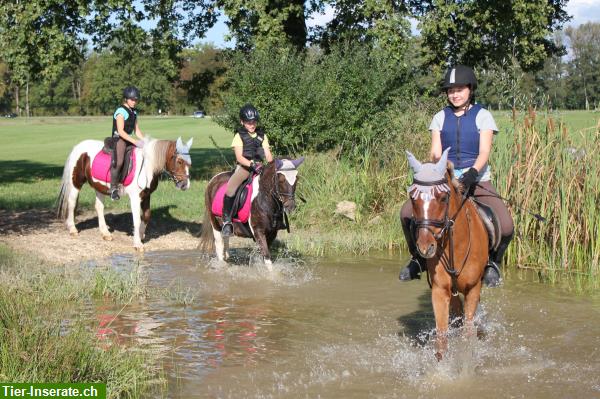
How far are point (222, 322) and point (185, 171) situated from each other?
5.15 meters

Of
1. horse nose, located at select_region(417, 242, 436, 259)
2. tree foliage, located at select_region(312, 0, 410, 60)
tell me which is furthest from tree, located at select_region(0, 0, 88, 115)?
horse nose, located at select_region(417, 242, 436, 259)

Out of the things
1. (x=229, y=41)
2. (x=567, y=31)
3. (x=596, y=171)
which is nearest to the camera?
(x=596, y=171)

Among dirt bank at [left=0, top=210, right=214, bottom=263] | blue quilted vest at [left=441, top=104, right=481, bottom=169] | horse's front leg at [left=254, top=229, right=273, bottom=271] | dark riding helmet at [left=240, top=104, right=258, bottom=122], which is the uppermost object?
dark riding helmet at [left=240, top=104, right=258, bottom=122]

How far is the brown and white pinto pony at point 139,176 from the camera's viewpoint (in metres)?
13.9

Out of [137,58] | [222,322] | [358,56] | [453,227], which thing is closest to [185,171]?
[222,322]

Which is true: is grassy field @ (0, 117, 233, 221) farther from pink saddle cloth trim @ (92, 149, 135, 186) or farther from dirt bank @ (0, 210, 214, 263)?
pink saddle cloth trim @ (92, 149, 135, 186)

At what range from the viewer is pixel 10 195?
20266 millimetres

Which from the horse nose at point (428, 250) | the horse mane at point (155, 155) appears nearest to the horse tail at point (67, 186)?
the horse mane at point (155, 155)

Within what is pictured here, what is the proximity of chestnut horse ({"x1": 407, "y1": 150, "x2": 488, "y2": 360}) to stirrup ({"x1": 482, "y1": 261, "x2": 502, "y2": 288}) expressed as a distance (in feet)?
0.65

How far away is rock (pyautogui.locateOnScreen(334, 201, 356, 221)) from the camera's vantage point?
1558cm

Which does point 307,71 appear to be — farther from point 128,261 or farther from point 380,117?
point 128,261

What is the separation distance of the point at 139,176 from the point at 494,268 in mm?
8617

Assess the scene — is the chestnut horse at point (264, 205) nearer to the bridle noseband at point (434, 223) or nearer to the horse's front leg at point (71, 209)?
the horse's front leg at point (71, 209)

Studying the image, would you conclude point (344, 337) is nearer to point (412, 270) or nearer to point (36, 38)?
point (412, 270)
